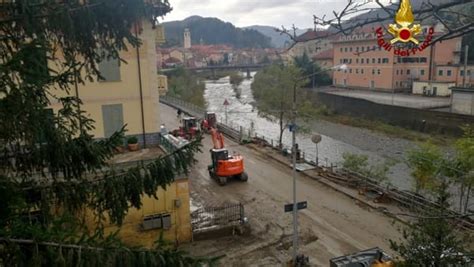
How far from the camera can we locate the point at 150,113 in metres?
18.3

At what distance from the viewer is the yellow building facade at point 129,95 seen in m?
17.5

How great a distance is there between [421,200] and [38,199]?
49.2 feet

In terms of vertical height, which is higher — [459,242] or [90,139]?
[90,139]

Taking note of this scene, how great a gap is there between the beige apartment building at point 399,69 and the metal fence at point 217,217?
A: 3571cm

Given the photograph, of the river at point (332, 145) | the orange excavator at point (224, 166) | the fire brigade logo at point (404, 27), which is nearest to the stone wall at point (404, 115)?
the river at point (332, 145)

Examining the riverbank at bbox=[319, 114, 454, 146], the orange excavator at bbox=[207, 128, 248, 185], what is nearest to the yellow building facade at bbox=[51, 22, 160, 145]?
the orange excavator at bbox=[207, 128, 248, 185]

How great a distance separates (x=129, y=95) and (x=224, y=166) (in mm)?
5725

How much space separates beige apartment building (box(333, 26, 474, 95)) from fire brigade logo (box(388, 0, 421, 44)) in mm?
45916

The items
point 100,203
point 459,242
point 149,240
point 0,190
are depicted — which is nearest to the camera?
point 0,190

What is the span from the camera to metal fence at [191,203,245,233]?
595 inches

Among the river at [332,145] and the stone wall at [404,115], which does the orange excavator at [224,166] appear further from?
the stone wall at [404,115]

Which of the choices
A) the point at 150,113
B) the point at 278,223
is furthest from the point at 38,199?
the point at 150,113

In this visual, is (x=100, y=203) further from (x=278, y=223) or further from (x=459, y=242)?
(x=278, y=223)

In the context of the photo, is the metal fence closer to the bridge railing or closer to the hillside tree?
the hillside tree
